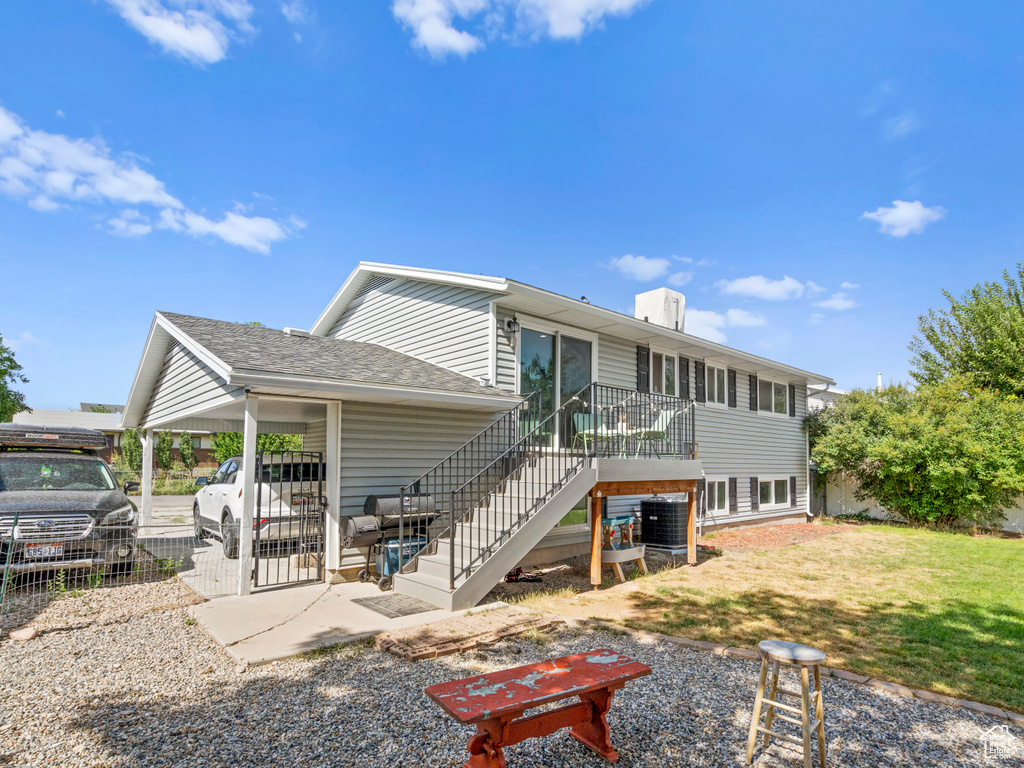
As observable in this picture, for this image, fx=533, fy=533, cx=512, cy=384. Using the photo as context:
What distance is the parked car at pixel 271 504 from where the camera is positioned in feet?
25.4

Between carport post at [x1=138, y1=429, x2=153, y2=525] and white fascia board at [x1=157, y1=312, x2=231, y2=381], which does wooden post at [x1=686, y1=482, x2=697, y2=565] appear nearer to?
white fascia board at [x1=157, y1=312, x2=231, y2=381]

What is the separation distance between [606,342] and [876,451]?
1057 cm

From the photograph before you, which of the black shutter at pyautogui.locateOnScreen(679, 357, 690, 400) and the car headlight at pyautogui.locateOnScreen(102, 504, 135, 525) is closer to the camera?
the car headlight at pyautogui.locateOnScreen(102, 504, 135, 525)

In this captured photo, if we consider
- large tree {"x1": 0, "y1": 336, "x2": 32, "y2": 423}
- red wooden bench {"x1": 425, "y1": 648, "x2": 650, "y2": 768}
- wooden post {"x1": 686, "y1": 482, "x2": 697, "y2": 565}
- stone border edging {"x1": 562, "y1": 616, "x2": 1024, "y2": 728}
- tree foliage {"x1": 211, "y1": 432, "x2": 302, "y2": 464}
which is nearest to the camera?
red wooden bench {"x1": 425, "y1": 648, "x2": 650, "y2": 768}

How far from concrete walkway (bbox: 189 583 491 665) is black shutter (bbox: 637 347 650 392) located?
726 centimetres

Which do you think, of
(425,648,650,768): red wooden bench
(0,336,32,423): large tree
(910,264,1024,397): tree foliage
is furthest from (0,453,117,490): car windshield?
(0,336,32,423): large tree

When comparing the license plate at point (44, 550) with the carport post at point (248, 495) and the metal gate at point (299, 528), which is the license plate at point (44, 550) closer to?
the metal gate at point (299, 528)

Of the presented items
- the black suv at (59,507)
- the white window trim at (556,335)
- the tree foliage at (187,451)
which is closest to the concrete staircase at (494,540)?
the white window trim at (556,335)

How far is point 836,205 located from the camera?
14719mm

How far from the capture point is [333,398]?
24.7ft

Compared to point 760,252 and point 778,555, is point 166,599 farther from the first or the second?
point 760,252

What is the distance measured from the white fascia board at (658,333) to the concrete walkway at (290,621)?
492 centimetres

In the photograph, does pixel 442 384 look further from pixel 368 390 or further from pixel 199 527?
pixel 199 527

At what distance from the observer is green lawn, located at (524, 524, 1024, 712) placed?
4.81m
